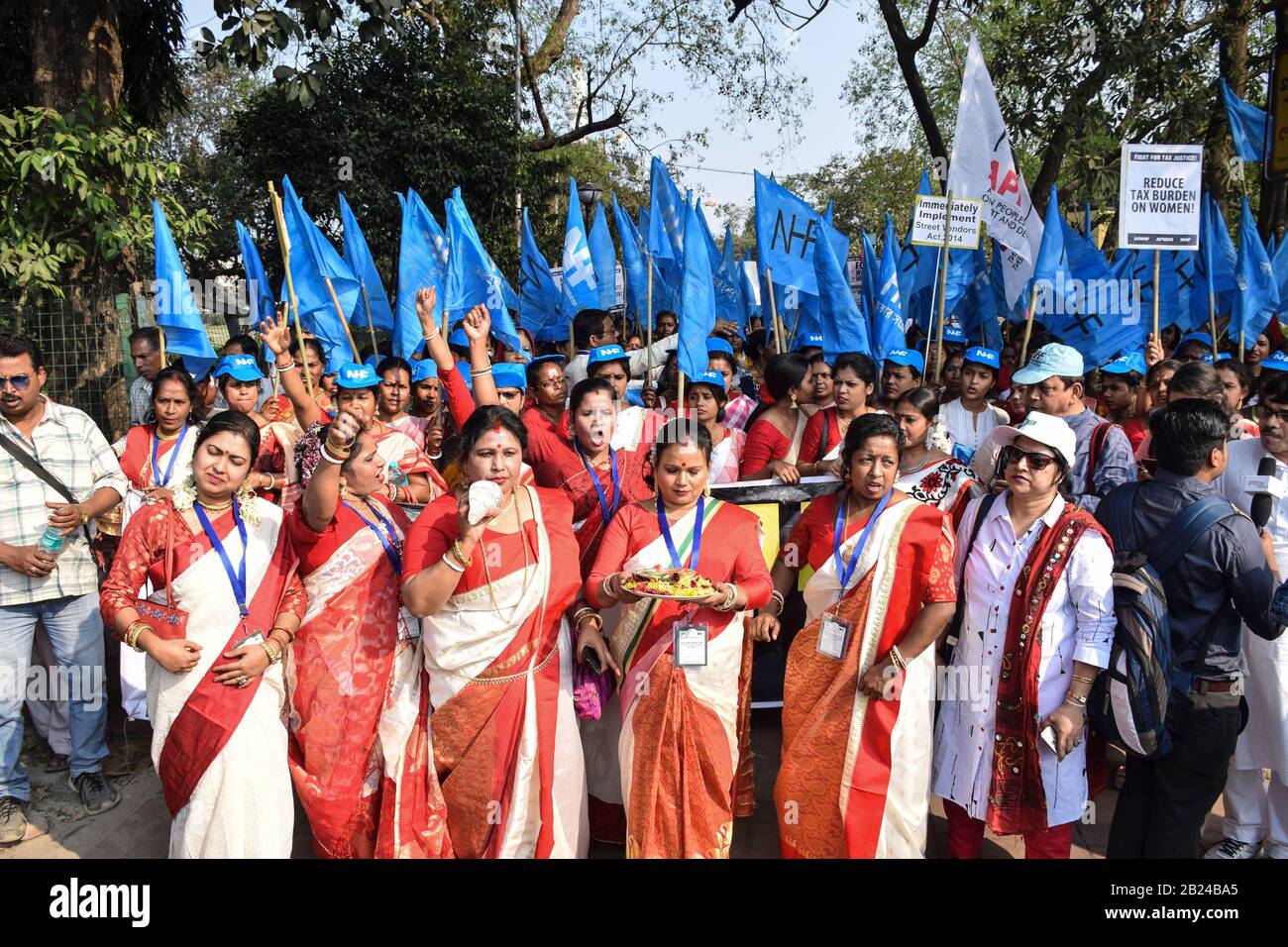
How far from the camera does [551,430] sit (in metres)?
3.88

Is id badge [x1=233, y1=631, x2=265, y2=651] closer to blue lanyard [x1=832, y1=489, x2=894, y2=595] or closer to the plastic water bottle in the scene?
the plastic water bottle

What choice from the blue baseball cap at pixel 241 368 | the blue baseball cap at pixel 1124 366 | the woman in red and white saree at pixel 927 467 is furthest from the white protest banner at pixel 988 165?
the blue baseball cap at pixel 241 368

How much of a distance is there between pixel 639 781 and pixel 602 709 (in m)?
0.40

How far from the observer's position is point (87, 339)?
7.23 metres

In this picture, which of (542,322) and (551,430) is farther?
(542,322)

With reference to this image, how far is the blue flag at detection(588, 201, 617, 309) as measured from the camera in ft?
24.9

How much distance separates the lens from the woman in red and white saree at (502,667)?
2.96m

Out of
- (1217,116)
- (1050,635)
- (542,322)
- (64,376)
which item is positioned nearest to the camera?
(1050,635)

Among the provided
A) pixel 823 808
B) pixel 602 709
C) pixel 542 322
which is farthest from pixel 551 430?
pixel 542 322

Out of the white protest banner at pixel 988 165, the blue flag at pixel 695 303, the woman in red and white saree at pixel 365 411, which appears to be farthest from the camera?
the white protest banner at pixel 988 165

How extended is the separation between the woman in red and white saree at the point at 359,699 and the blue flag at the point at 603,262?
4.67m

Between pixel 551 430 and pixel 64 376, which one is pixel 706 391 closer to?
pixel 551 430

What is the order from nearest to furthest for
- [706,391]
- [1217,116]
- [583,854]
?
1. [583,854]
2. [706,391]
3. [1217,116]

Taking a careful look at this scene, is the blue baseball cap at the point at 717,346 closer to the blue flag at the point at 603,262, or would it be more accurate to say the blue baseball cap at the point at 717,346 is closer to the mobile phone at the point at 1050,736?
the blue flag at the point at 603,262
